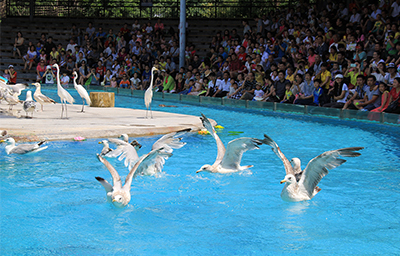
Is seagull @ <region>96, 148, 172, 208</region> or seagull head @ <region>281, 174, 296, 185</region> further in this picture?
seagull head @ <region>281, 174, 296, 185</region>

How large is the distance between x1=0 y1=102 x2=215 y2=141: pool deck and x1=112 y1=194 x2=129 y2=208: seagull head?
369 cm

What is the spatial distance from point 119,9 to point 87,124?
70.1 feet

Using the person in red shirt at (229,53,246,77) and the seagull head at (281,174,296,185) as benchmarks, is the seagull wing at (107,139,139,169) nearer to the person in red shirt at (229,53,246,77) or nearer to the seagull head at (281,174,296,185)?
the seagull head at (281,174,296,185)

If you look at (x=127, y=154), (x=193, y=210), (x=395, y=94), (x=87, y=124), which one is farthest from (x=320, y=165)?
(x=395, y=94)

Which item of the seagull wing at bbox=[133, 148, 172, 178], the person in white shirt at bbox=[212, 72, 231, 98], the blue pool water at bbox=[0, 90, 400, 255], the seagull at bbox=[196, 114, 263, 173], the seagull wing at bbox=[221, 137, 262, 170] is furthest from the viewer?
the person in white shirt at bbox=[212, 72, 231, 98]

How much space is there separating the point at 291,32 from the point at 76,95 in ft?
30.7

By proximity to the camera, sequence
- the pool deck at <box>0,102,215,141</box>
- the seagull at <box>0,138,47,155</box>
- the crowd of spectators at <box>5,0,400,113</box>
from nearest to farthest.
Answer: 1. the seagull at <box>0,138,47,155</box>
2. the pool deck at <box>0,102,215,141</box>
3. the crowd of spectators at <box>5,0,400,113</box>

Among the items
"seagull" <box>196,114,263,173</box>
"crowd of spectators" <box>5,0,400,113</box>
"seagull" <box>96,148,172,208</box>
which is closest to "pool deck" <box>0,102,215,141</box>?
"seagull" <box>196,114,263,173</box>

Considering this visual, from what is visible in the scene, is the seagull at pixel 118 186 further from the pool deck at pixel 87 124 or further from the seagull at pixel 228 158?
the pool deck at pixel 87 124

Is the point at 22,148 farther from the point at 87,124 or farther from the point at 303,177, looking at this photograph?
the point at 303,177

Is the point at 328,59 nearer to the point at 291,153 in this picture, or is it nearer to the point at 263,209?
the point at 291,153

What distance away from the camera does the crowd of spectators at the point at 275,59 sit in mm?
12344

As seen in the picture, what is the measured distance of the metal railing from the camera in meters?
25.5

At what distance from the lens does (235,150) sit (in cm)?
587
